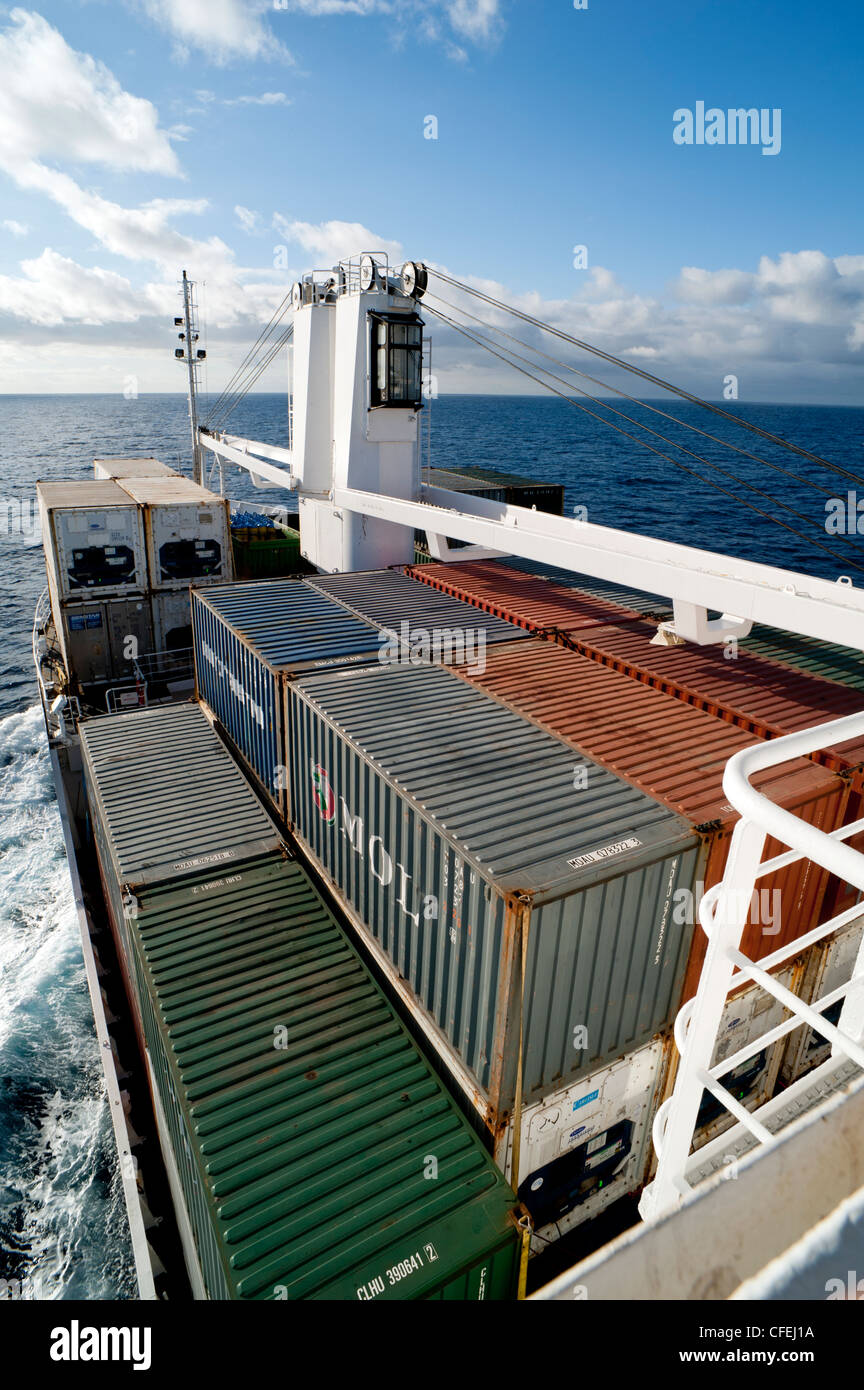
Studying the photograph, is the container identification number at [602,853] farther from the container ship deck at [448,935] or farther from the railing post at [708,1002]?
the railing post at [708,1002]

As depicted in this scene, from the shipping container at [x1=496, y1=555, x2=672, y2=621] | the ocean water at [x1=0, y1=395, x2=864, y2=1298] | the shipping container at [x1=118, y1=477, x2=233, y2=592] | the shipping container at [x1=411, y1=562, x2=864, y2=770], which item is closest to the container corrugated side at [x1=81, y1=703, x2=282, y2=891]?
the ocean water at [x1=0, y1=395, x2=864, y2=1298]

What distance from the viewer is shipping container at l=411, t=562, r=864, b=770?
1238 centimetres

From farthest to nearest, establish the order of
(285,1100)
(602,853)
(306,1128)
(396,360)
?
1. (396,360)
2. (285,1100)
3. (306,1128)
4. (602,853)

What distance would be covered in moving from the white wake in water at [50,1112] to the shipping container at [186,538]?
983 cm

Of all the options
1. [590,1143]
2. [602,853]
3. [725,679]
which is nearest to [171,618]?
[725,679]

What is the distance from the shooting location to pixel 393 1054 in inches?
394

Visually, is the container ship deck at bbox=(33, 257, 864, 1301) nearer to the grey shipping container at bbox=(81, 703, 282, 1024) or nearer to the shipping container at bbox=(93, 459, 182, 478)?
the grey shipping container at bbox=(81, 703, 282, 1024)

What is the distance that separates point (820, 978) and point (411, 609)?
11.3 metres

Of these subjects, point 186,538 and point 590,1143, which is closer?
point 590,1143

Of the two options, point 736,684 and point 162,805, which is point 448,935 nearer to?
point 736,684

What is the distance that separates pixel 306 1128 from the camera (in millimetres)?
8914

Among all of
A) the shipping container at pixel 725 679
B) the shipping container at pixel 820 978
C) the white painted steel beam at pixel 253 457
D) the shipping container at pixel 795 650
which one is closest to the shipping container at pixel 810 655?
→ the shipping container at pixel 795 650

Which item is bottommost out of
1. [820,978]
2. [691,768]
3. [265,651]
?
[820,978]

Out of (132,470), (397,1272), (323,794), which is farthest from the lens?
(132,470)
